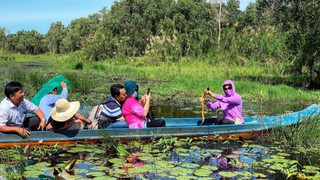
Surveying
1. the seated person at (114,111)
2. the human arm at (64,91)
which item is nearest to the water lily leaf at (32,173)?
the seated person at (114,111)

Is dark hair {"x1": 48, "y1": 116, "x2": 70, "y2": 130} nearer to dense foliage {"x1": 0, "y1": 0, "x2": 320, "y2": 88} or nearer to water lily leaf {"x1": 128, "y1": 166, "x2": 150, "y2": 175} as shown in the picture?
water lily leaf {"x1": 128, "y1": 166, "x2": 150, "y2": 175}

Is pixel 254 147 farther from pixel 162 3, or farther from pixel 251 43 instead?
pixel 162 3

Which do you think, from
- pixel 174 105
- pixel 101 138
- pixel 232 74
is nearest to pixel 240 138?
pixel 101 138

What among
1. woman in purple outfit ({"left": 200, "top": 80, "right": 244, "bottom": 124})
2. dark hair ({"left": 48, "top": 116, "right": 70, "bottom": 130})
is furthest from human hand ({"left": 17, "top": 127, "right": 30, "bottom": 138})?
woman in purple outfit ({"left": 200, "top": 80, "right": 244, "bottom": 124})

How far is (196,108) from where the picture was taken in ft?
39.2

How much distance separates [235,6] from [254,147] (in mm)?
50108

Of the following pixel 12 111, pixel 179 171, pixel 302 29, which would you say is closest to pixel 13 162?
pixel 12 111

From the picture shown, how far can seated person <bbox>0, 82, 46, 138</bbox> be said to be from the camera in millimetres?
6055

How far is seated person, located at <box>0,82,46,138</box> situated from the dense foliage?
40.9 feet

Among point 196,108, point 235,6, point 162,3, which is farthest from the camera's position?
point 235,6

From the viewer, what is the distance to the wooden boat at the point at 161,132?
6359mm

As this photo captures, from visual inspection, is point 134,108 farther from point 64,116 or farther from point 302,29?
point 302,29

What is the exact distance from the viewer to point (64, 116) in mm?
6336

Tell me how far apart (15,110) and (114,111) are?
1.64 metres
